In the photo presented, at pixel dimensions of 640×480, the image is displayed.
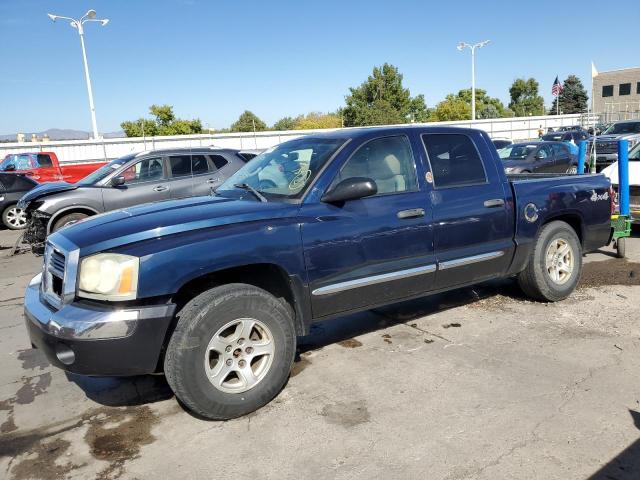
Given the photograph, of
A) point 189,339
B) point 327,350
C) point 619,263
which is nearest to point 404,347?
point 327,350

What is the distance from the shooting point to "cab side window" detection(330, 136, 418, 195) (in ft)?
13.2

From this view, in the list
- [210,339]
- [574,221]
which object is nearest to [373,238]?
[210,339]

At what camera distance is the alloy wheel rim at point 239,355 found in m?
3.26

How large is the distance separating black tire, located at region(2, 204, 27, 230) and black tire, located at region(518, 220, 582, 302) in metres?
12.4

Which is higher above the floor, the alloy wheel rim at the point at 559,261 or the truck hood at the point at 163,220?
the truck hood at the point at 163,220

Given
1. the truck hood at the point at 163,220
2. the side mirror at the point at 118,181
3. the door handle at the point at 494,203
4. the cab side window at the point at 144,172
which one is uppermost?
the cab side window at the point at 144,172

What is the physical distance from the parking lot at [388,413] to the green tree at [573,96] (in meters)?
83.8

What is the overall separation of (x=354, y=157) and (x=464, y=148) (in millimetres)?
1230

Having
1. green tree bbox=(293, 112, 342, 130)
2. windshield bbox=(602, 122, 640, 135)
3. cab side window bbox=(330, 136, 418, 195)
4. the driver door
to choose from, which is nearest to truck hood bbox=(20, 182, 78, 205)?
the driver door

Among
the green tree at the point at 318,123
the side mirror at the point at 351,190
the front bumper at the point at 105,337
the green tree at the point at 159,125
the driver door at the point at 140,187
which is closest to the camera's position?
the front bumper at the point at 105,337

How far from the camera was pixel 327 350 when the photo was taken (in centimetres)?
450

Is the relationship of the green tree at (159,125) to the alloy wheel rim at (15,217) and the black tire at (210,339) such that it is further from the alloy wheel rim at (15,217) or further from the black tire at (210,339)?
the black tire at (210,339)

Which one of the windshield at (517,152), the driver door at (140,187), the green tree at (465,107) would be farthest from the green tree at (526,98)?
the driver door at (140,187)

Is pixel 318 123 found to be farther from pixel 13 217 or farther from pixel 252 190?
pixel 252 190
